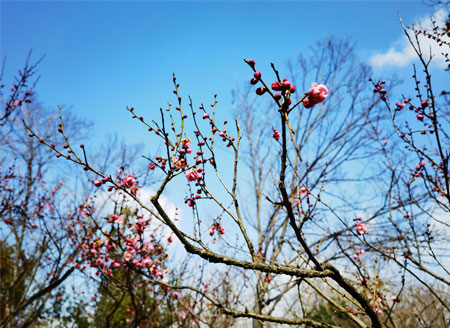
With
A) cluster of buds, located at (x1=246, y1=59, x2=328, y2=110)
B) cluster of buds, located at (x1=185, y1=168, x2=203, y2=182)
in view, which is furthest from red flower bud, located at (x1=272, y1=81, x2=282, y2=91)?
cluster of buds, located at (x1=185, y1=168, x2=203, y2=182)

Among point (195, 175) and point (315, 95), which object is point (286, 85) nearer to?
point (315, 95)

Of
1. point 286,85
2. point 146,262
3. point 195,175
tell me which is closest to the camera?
point 286,85

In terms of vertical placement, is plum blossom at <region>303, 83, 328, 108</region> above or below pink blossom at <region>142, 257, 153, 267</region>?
below

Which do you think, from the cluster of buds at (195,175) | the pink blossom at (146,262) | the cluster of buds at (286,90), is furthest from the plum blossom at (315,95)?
the pink blossom at (146,262)

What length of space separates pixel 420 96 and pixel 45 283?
21.8ft

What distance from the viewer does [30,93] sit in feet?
14.8

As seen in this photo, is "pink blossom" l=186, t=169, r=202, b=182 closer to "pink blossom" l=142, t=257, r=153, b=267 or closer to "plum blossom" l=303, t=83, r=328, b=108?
"plum blossom" l=303, t=83, r=328, b=108

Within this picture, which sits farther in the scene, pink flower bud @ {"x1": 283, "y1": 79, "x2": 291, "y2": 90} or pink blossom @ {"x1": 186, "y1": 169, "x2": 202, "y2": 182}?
pink blossom @ {"x1": 186, "y1": 169, "x2": 202, "y2": 182}

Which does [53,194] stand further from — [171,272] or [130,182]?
[130,182]

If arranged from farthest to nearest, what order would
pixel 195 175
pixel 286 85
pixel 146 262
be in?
1. pixel 146 262
2. pixel 195 175
3. pixel 286 85

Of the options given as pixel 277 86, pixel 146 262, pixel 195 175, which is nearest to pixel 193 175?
pixel 195 175

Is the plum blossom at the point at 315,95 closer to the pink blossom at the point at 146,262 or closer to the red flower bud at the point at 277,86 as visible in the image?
the red flower bud at the point at 277,86

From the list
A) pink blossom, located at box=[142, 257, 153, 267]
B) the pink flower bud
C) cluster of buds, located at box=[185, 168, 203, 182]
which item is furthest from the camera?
pink blossom, located at box=[142, 257, 153, 267]

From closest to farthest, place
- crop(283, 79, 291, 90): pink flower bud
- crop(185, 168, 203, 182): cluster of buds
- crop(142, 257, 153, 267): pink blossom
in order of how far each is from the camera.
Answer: crop(283, 79, 291, 90): pink flower bud
crop(185, 168, 203, 182): cluster of buds
crop(142, 257, 153, 267): pink blossom
